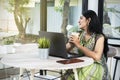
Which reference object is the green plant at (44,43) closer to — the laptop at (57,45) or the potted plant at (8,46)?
the laptop at (57,45)

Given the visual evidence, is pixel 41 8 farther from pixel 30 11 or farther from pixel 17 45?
pixel 17 45

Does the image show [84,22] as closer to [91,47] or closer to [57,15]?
[91,47]

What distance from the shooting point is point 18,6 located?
11.1ft

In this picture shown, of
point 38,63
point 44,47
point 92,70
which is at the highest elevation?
point 44,47

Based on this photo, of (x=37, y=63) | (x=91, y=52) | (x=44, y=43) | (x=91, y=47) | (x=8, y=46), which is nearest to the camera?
(x=37, y=63)

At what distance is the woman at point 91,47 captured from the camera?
239cm

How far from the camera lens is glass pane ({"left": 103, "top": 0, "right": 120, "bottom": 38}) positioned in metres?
3.96

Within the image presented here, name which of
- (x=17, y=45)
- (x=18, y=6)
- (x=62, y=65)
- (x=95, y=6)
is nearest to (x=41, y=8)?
(x=18, y=6)

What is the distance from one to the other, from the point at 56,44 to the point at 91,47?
0.45 meters

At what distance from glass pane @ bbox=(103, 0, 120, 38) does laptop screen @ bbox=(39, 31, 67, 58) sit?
1894mm

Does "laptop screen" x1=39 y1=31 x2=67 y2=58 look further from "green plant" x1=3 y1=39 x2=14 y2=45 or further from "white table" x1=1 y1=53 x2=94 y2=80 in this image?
"green plant" x1=3 y1=39 x2=14 y2=45

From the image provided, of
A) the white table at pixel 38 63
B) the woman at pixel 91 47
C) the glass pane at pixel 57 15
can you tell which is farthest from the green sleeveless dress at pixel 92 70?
the glass pane at pixel 57 15

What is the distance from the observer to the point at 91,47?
8.33 feet

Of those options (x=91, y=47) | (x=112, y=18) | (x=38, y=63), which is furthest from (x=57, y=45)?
(x=112, y=18)
